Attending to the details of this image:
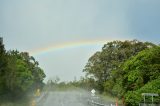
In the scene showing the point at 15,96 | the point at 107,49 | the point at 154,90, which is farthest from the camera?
the point at 107,49

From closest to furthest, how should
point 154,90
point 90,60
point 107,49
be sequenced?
point 154,90 → point 107,49 → point 90,60

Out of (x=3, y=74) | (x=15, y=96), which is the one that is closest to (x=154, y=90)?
(x=3, y=74)

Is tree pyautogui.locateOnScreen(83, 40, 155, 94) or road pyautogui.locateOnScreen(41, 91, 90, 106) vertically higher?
tree pyautogui.locateOnScreen(83, 40, 155, 94)

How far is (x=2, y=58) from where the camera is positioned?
59875 millimetres

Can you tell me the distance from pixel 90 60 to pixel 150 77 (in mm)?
64040

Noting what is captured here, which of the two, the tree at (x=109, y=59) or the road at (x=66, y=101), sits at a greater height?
the tree at (x=109, y=59)

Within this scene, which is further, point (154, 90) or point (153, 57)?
point (153, 57)

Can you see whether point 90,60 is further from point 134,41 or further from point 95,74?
point 134,41

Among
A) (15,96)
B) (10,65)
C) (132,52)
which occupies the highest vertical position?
(132,52)

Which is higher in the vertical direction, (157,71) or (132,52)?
(132,52)

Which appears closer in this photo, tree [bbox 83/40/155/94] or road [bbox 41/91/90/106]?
road [bbox 41/91/90/106]

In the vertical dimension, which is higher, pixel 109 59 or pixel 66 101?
pixel 109 59

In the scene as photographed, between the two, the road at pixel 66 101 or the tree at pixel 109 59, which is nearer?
the road at pixel 66 101

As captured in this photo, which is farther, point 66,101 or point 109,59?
point 109,59
